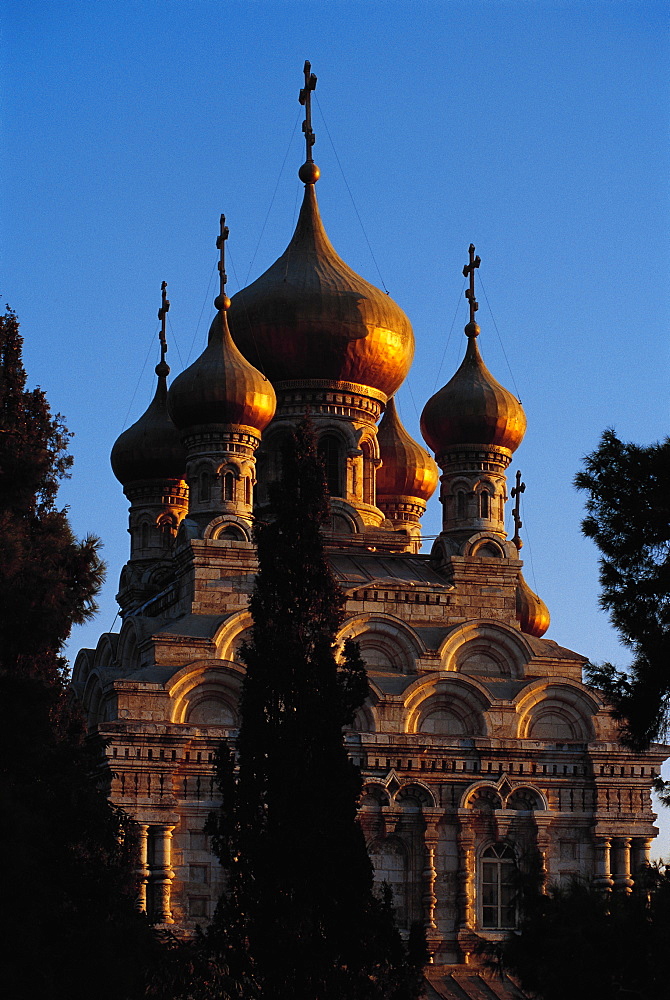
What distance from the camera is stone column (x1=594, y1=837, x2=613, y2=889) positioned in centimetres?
3275

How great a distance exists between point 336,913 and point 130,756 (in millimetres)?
10490

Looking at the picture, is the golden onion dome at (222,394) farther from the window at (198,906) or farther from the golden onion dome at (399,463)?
the window at (198,906)

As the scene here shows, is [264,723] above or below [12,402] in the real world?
below

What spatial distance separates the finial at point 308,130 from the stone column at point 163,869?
1440cm

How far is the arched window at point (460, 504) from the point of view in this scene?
36594mm

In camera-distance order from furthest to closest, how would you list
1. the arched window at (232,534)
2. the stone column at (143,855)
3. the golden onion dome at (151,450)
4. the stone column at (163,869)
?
the golden onion dome at (151,450) < the arched window at (232,534) < the stone column at (163,869) < the stone column at (143,855)

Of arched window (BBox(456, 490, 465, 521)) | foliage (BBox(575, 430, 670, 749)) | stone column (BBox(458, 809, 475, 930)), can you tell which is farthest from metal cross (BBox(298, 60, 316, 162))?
foliage (BBox(575, 430, 670, 749))

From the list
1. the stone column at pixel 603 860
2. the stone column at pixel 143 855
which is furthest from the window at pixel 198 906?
the stone column at pixel 603 860

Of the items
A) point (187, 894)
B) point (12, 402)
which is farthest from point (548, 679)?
point (12, 402)

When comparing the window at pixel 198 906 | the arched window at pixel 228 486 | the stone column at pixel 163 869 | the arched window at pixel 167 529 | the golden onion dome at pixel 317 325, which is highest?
the golden onion dome at pixel 317 325

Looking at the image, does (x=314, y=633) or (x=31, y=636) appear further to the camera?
(x=314, y=633)

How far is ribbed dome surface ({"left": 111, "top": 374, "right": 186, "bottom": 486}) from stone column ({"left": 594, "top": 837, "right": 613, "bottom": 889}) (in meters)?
11.8

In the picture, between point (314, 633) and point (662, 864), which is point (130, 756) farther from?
→ point (662, 864)

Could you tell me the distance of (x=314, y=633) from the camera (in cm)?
2270
